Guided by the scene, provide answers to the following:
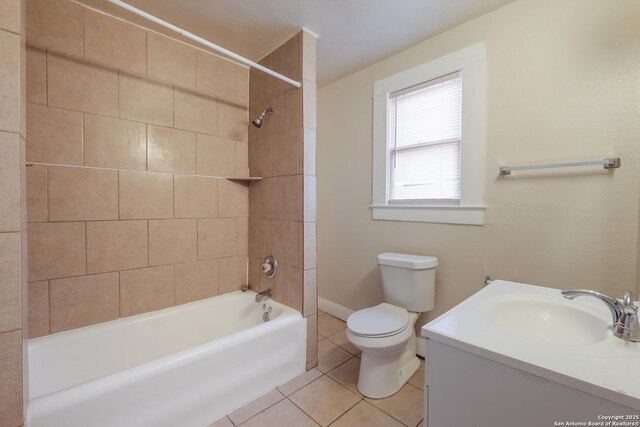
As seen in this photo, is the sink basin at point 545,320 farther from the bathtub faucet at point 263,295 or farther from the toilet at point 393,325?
the bathtub faucet at point 263,295

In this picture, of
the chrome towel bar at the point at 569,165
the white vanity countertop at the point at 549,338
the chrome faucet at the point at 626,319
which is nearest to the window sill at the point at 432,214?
the chrome towel bar at the point at 569,165

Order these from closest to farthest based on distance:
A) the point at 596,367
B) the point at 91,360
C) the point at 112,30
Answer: the point at 596,367
the point at 91,360
the point at 112,30

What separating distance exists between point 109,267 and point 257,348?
1.03 meters

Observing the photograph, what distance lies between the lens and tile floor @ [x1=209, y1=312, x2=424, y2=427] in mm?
1387

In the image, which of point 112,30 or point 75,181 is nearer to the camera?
point 75,181

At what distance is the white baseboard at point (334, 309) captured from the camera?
2518 millimetres

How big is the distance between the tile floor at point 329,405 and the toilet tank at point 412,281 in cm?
48

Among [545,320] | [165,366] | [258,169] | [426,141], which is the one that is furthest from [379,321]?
[258,169]

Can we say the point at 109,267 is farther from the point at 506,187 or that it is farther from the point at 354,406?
the point at 506,187

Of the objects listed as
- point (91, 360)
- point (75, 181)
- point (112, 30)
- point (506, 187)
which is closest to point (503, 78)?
point (506, 187)

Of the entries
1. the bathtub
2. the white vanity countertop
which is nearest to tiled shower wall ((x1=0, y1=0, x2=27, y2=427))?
the bathtub

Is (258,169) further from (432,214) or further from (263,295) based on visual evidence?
(432,214)

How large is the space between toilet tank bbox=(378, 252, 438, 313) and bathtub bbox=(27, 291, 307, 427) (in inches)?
27.0

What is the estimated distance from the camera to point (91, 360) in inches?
58.6
